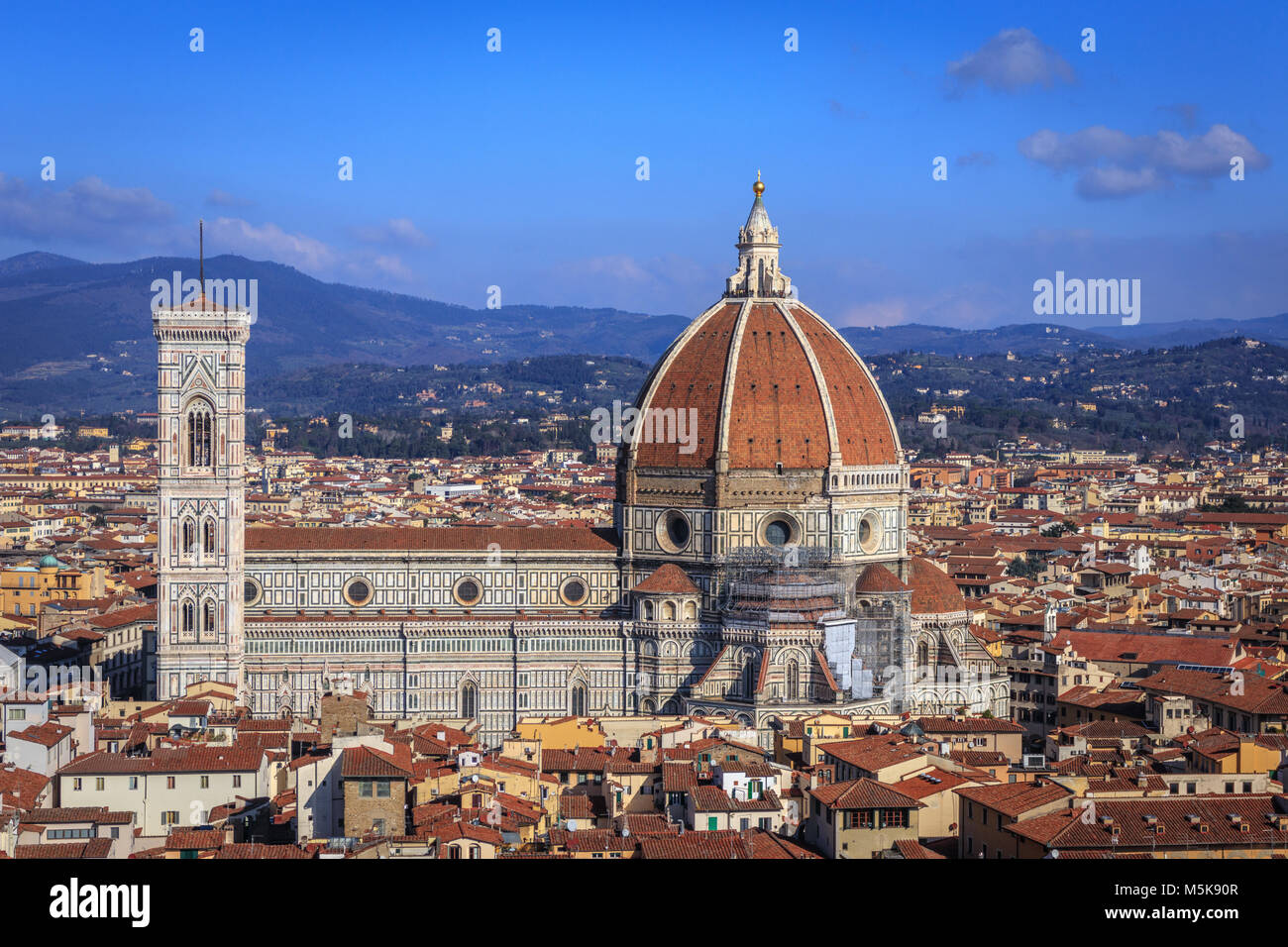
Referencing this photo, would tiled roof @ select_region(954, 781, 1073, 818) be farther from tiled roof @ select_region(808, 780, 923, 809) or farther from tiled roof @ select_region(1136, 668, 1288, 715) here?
tiled roof @ select_region(1136, 668, 1288, 715)

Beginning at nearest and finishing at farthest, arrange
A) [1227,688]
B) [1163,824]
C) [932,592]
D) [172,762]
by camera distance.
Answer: [1163,824] → [172,762] → [1227,688] → [932,592]

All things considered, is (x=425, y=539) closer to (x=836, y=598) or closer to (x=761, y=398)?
(x=761, y=398)

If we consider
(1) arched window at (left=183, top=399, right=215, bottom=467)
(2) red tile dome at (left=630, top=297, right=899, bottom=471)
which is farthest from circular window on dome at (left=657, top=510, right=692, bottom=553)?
(1) arched window at (left=183, top=399, right=215, bottom=467)

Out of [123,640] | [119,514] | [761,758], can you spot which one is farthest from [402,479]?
[761,758]

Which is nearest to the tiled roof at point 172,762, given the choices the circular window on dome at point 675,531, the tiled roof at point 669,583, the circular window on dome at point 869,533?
the tiled roof at point 669,583

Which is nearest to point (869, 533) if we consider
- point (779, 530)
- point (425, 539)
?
point (779, 530)
